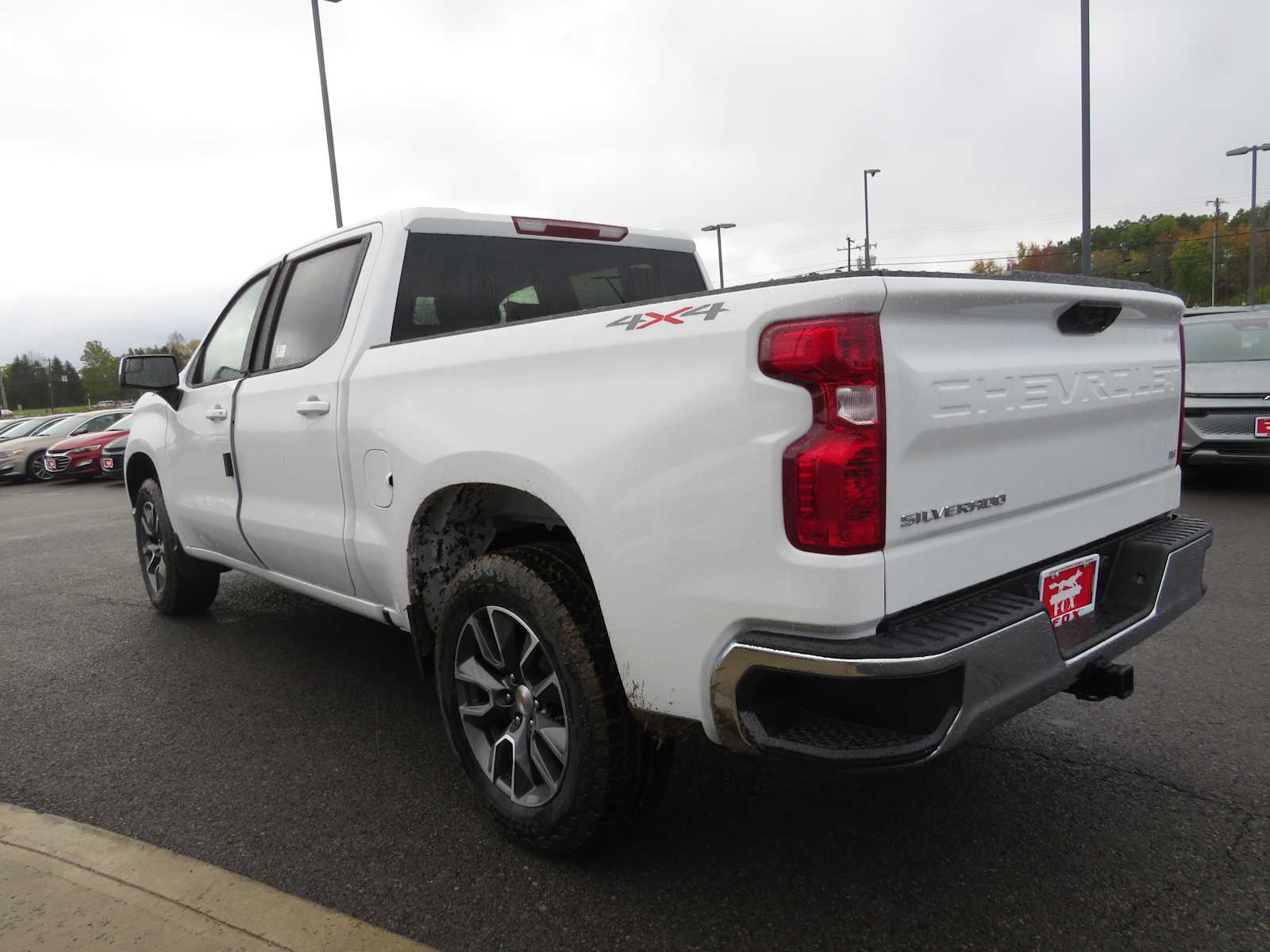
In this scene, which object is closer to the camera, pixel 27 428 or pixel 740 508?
pixel 740 508

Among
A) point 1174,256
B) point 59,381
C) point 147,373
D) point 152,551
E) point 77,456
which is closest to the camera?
point 147,373

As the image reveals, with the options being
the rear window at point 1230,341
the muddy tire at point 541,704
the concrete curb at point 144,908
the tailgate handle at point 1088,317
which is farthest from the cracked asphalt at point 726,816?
the rear window at point 1230,341

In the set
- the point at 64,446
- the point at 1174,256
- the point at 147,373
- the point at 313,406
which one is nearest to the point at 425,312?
the point at 313,406

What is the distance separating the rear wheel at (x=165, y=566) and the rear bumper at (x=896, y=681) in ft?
13.8

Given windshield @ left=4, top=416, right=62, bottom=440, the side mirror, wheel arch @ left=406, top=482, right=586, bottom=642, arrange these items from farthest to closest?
windshield @ left=4, top=416, right=62, bottom=440
the side mirror
wheel arch @ left=406, top=482, right=586, bottom=642

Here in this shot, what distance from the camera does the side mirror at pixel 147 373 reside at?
4.68 metres

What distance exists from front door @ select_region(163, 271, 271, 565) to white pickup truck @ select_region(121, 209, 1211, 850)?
35.6 inches

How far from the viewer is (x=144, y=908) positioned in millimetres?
2385

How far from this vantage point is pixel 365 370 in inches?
126

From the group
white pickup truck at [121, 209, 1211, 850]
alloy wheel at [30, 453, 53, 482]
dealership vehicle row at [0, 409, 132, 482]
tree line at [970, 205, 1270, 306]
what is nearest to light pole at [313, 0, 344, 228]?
dealership vehicle row at [0, 409, 132, 482]

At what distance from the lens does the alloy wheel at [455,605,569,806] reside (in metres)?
2.53

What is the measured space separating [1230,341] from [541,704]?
8603 millimetres

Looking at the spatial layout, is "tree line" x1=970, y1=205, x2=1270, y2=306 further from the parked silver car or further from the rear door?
the rear door

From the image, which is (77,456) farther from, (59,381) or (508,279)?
(59,381)
